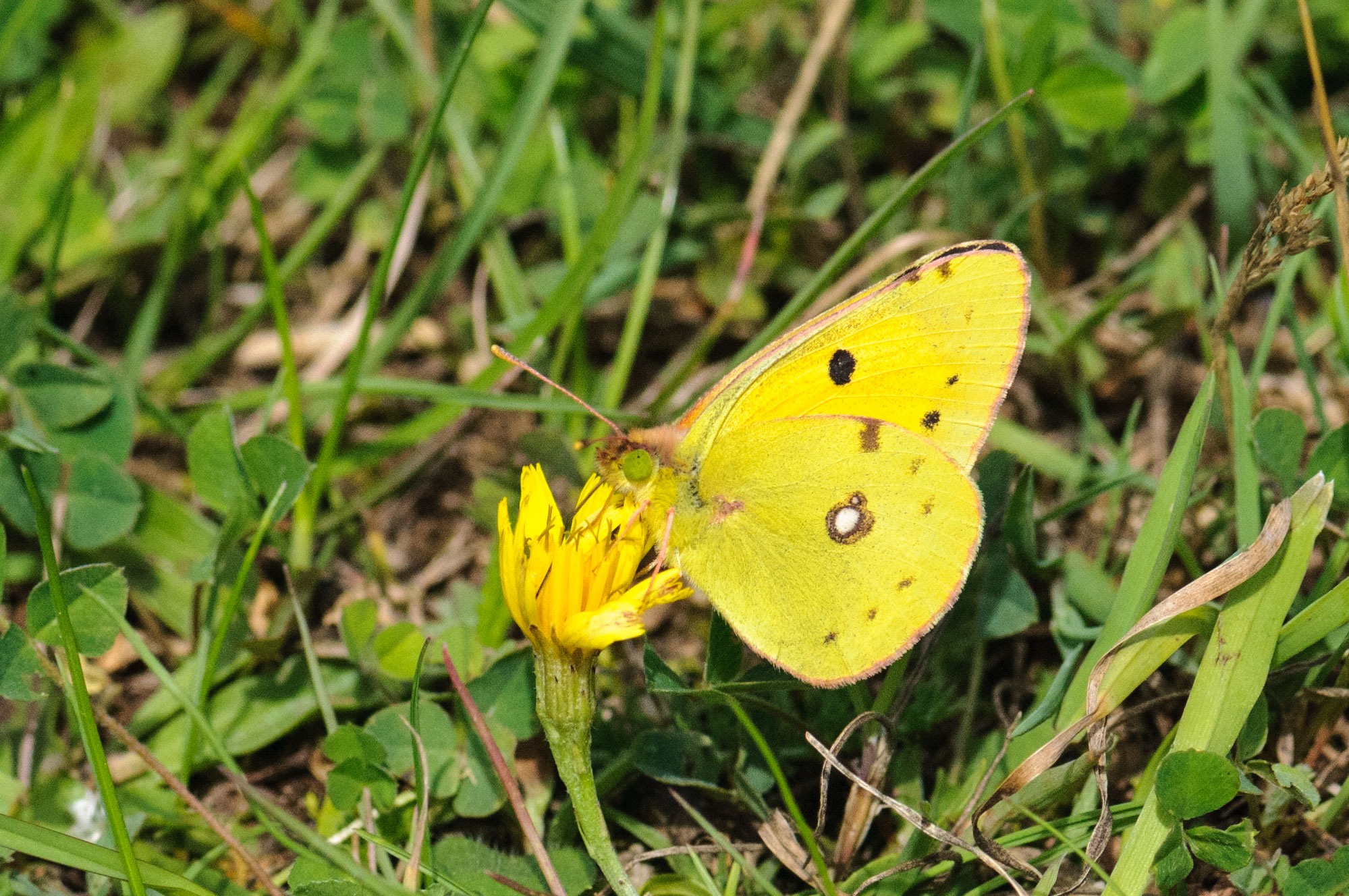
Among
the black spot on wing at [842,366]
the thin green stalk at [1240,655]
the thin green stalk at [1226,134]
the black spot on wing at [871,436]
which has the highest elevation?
the thin green stalk at [1226,134]

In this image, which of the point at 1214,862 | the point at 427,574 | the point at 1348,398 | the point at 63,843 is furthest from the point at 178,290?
the point at 1348,398

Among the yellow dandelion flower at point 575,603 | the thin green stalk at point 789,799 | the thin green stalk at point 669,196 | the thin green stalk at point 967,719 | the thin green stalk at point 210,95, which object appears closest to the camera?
the thin green stalk at point 789,799

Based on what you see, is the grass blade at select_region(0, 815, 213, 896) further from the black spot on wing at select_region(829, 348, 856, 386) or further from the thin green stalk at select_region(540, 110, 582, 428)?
the black spot on wing at select_region(829, 348, 856, 386)

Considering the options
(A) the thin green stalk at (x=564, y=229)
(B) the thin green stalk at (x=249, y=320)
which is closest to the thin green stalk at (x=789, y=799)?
(A) the thin green stalk at (x=564, y=229)

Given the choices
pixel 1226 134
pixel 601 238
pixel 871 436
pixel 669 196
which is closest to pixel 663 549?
pixel 871 436

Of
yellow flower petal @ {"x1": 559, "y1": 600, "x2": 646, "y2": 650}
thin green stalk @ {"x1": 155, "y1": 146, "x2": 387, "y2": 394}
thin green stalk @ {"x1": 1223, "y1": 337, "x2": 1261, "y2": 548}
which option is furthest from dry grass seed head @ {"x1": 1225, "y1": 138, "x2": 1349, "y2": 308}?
thin green stalk @ {"x1": 155, "y1": 146, "x2": 387, "y2": 394}

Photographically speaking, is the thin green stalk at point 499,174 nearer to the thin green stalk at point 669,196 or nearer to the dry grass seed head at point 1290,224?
the thin green stalk at point 669,196
